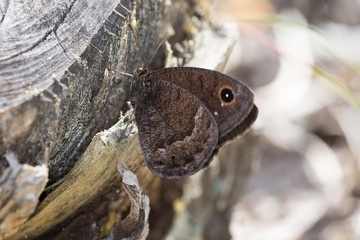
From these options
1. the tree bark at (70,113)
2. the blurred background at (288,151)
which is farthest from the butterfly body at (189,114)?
the blurred background at (288,151)

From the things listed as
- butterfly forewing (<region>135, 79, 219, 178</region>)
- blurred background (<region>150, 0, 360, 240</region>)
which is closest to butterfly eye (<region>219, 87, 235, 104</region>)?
butterfly forewing (<region>135, 79, 219, 178</region>)

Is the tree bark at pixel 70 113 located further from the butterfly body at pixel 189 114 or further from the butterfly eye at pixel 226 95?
the butterfly eye at pixel 226 95

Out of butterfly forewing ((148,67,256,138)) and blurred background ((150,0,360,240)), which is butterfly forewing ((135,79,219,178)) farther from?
blurred background ((150,0,360,240))

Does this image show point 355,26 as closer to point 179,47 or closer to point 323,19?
point 323,19

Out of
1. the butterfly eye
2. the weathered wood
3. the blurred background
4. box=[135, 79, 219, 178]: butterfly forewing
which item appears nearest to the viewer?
the weathered wood

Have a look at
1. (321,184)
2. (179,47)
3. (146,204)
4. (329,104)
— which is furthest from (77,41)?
(329,104)

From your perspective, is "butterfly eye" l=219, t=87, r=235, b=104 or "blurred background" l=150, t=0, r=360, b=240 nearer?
"butterfly eye" l=219, t=87, r=235, b=104
